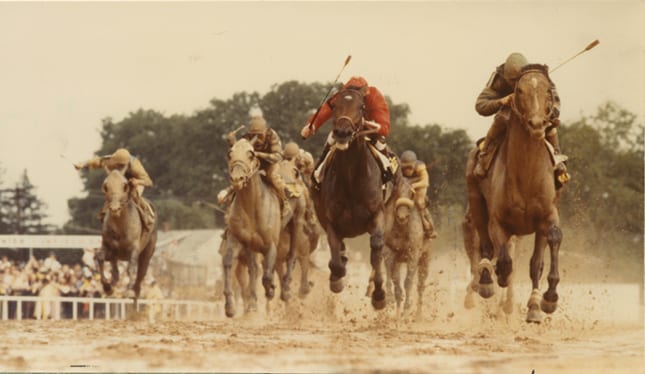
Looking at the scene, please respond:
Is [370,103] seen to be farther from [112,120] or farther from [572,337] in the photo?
[112,120]

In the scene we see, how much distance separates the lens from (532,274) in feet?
57.0

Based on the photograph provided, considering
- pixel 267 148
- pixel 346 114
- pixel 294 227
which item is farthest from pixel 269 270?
pixel 346 114

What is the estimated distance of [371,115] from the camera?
18.3 meters

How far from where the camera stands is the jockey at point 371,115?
17.6 m

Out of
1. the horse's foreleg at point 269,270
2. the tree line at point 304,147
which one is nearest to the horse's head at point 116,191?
the horse's foreleg at point 269,270

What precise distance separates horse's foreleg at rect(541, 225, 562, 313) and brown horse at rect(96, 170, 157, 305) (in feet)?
33.8

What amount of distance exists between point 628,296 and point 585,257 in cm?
411

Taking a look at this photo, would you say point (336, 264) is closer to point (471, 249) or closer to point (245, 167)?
point (245, 167)

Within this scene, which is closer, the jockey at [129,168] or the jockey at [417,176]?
the jockey at [129,168]

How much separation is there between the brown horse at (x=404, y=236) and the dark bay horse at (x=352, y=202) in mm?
6127

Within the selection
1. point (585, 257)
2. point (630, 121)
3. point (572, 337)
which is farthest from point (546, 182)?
point (630, 121)

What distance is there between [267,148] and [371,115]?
4981 millimetres

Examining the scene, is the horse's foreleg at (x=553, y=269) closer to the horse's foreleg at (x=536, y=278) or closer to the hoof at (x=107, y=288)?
the horse's foreleg at (x=536, y=278)

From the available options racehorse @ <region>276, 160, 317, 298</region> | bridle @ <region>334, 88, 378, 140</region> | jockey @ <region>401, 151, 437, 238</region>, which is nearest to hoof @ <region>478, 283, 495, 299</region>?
bridle @ <region>334, 88, 378, 140</region>
